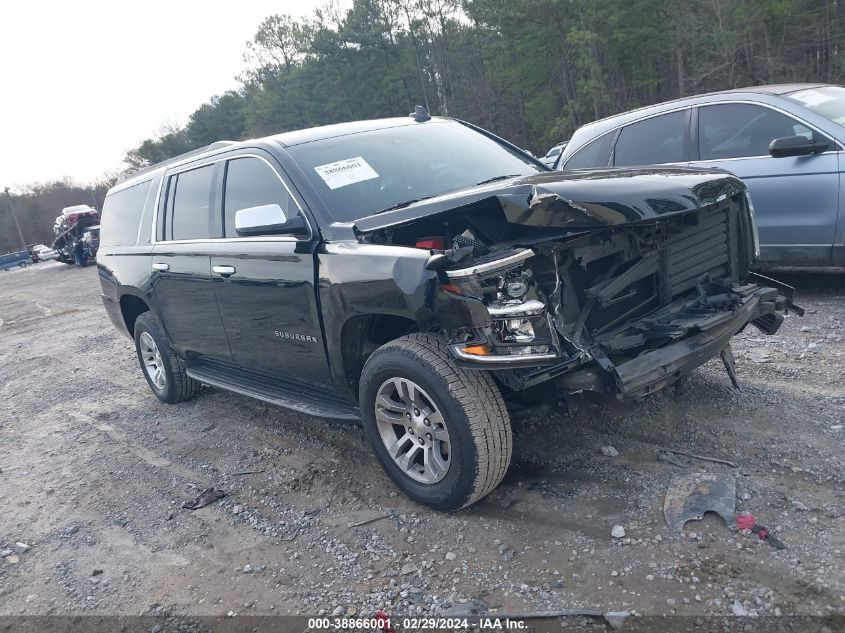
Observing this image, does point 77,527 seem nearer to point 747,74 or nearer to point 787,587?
point 787,587

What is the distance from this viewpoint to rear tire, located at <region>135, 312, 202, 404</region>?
580cm

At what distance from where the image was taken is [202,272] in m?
4.73

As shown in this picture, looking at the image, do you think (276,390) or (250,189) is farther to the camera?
(276,390)

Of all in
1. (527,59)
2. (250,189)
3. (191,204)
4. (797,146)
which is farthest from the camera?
(527,59)

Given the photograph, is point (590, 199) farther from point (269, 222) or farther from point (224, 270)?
point (224, 270)

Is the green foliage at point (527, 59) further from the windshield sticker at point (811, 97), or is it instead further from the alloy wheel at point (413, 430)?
the alloy wheel at point (413, 430)

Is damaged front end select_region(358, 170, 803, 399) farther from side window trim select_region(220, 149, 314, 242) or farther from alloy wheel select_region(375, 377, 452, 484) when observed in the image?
side window trim select_region(220, 149, 314, 242)

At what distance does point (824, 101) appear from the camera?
5.79 m

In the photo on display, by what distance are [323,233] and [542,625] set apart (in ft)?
7.40

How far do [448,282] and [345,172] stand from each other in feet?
4.69

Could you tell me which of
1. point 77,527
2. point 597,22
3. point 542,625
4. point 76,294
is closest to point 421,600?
point 542,625

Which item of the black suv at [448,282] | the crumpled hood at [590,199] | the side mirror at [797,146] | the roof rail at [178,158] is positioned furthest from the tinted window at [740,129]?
the roof rail at [178,158]

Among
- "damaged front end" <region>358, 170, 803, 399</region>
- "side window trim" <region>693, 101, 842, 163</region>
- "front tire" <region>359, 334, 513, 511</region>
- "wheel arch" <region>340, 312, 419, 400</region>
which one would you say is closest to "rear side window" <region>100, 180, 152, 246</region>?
"wheel arch" <region>340, 312, 419, 400</region>

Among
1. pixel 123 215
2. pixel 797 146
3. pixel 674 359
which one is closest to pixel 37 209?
pixel 123 215
